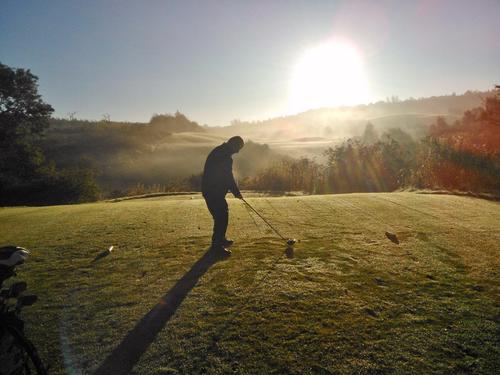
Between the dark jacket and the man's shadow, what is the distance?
5.35 feet

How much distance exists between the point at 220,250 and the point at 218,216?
0.63 metres

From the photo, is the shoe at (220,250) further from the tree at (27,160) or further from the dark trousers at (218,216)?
the tree at (27,160)

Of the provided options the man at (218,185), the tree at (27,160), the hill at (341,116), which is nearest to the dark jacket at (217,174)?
the man at (218,185)

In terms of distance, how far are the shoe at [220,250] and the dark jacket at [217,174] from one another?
38.6 inches

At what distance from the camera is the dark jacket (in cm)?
690

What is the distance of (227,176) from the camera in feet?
22.8

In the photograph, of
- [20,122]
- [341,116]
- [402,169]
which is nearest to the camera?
[402,169]

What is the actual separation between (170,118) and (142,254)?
7509 cm

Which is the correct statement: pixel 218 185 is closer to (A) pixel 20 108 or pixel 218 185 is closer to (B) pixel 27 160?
(B) pixel 27 160

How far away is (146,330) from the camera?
13.9 ft

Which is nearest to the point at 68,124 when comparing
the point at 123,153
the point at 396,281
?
the point at 123,153

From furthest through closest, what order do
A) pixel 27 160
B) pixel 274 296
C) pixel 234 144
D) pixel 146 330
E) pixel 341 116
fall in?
pixel 341 116
pixel 27 160
pixel 234 144
pixel 274 296
pixel 146 330

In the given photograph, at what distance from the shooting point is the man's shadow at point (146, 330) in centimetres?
367

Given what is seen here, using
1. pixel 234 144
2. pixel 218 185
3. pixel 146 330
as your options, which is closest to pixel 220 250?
pixel 218 185
